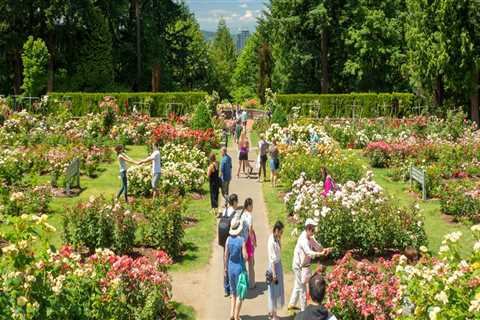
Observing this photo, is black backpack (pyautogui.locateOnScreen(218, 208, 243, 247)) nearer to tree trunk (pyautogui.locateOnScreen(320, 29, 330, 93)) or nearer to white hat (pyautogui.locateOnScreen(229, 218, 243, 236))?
white hat (pyautogui.locateOnScreen(229, 218, 243, 236))

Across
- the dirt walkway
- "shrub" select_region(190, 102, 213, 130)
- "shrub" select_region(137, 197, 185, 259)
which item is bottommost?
the dirt walkway

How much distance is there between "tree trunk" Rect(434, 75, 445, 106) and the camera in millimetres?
33878

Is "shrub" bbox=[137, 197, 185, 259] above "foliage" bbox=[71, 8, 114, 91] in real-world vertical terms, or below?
below

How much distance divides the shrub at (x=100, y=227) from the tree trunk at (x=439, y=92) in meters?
26.4

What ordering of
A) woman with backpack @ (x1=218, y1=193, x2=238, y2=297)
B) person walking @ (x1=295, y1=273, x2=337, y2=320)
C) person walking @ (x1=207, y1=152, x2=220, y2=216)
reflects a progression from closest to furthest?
1. person walking @ (x1=295, y1=273, x2=337, y2=320)
2. woman with backpack @ (x1=218, y1=193, x2=238, y2=297)
3. person walking @ (x1=207, y1=152, x2=220, y2=216)

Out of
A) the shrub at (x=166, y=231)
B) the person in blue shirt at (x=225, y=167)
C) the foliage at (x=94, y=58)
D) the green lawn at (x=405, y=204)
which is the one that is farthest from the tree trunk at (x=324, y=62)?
the shrub at (x=166, y=231)

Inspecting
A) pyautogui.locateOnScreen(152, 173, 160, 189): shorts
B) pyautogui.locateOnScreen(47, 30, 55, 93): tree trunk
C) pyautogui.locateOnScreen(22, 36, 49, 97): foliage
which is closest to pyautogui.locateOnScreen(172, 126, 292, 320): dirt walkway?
pyautogui.locateOnScreen(152, 173, 160, 189): shorts

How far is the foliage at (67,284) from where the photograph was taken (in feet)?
17.6

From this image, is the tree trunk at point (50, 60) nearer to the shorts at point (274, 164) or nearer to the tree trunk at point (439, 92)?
the tree trunk at point (439, 92)

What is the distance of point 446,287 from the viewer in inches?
214

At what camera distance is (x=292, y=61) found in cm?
4581

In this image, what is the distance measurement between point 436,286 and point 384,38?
39.9 meters

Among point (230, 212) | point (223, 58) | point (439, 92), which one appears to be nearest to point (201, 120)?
point (439, 92)

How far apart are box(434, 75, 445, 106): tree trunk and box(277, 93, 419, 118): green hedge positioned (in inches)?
87.7
